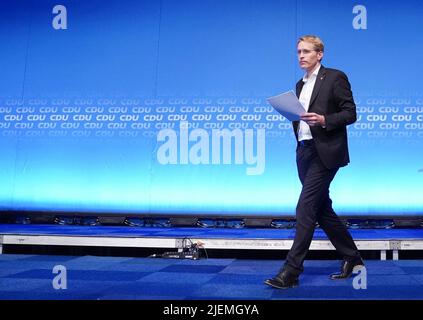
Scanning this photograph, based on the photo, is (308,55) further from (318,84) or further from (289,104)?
(289,104)

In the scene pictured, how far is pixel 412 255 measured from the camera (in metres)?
4.17

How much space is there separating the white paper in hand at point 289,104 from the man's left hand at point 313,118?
3cm

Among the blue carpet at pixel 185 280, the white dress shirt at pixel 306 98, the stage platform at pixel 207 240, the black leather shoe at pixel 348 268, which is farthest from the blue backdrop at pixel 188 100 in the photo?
the white dress shirt at pixel 306 98

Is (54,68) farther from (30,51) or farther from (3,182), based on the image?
(3,182)

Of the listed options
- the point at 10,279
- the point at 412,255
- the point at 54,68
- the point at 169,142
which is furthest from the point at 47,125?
the point at 412,255

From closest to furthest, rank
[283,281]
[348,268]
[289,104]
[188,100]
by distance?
[289,104], [283,281], [348,268], [188,100]

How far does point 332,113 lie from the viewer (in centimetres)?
274

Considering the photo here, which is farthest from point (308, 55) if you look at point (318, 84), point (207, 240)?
point (207, 240)

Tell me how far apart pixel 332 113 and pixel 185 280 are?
1.50 meters

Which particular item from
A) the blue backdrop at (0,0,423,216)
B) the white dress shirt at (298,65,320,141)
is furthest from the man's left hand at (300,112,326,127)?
the blue backdrop at (0,0,423,216)

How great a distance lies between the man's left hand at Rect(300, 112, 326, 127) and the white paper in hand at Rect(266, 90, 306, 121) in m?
0.03

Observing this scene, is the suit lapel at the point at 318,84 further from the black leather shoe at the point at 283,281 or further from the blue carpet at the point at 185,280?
the blue carpet at the point at 185,280

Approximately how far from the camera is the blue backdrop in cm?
520
